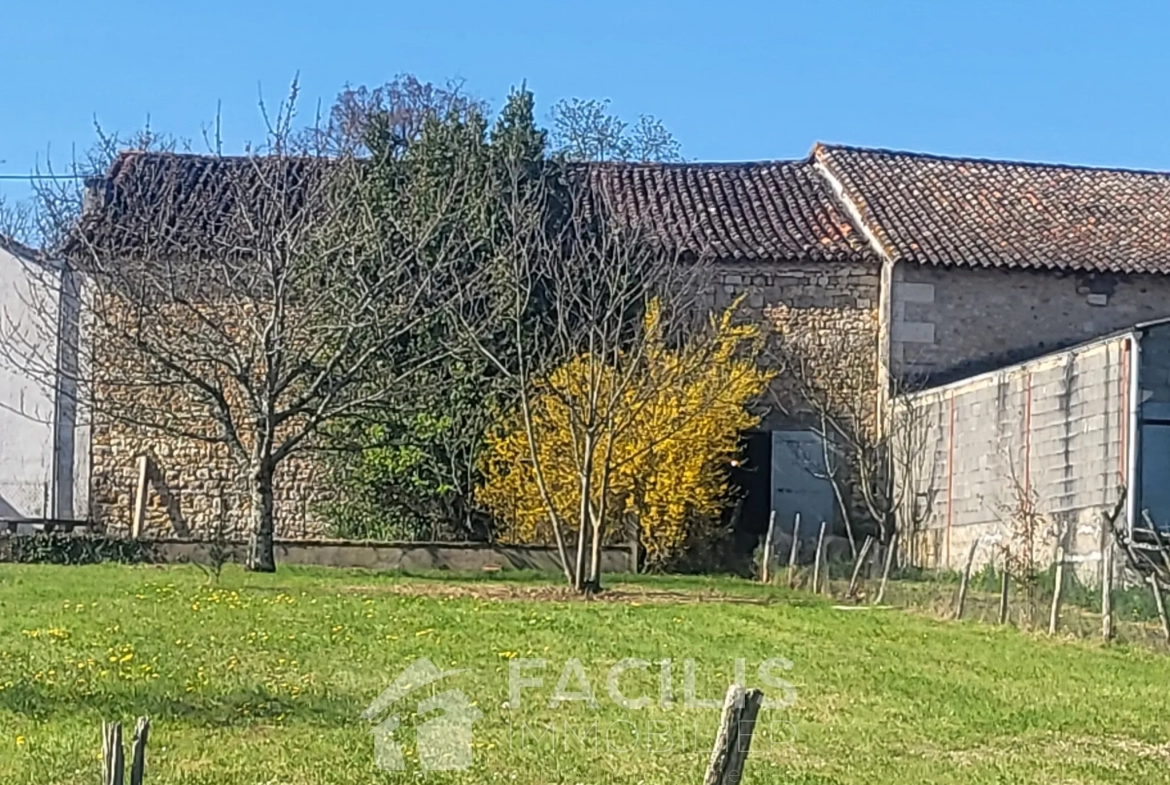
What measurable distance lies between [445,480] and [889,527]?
7.36 metres

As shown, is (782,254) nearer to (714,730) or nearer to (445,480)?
(445,480)

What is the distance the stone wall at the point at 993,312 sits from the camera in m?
27.9

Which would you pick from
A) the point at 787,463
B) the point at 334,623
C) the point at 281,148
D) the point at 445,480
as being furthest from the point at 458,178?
the point at 334,623

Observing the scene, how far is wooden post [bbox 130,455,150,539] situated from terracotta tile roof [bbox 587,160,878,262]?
9262mm

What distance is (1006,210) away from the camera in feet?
97.6

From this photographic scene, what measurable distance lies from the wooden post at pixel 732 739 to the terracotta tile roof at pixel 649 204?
19.5 m

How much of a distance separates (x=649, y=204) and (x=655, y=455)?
6543 millimetres

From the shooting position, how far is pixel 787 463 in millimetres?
27500

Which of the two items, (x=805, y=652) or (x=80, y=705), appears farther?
(x=805, y=652)

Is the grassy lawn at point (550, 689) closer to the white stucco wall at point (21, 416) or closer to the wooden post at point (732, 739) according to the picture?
the wooden post at point (732, 739)

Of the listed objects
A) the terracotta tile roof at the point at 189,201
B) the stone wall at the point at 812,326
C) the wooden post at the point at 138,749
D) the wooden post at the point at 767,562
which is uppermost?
the terracotta tile roof at the point at 189,201

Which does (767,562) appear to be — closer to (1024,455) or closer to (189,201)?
(1024,455)

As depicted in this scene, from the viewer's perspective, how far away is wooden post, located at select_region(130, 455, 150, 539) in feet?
93.5

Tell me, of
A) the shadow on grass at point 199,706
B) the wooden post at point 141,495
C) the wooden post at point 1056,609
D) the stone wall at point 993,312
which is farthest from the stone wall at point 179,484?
the shadow on grass at point 199,706
